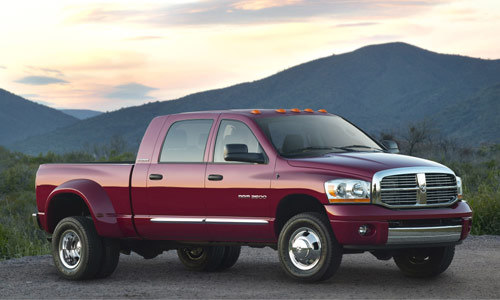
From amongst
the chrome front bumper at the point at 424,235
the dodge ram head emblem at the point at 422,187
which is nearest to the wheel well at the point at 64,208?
the chrome front bumper at the point at 424,235

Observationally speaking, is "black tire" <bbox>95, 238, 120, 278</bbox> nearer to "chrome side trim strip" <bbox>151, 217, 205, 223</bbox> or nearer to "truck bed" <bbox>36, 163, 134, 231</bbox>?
"truck bed" <bbox>36, 163, 134, 231</bbox>

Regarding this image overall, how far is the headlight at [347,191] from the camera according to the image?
9.03m

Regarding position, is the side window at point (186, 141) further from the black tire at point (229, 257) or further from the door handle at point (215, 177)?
the black tire at point (229, 257)

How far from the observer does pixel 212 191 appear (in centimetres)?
998

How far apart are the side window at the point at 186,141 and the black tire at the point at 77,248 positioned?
132 cm

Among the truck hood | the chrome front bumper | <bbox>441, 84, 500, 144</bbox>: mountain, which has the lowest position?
the chrome front bumper

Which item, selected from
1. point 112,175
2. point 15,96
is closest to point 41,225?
point 112,175

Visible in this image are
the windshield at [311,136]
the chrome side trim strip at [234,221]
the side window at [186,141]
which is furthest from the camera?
the side window at [186,141]

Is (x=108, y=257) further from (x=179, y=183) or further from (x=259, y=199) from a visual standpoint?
(x=259, y=199)

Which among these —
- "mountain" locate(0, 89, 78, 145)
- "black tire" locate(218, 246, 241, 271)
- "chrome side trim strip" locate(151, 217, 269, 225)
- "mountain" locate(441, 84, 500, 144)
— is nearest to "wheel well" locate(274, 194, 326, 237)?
"chrome side trim strip" locate(151, 217, 269, 225)

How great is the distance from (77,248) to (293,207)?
295 centimetres

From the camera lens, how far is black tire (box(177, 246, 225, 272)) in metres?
11.6

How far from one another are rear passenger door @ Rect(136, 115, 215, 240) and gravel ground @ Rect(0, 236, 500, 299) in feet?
2.16

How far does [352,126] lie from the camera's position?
11055mm
